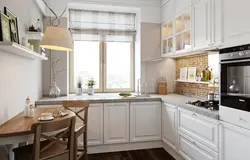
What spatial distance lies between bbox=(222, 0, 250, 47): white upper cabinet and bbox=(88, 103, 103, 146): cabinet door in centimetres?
207

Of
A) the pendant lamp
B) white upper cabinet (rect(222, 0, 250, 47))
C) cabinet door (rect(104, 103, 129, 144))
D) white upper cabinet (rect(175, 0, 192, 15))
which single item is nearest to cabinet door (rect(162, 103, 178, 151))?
cabinet door (rect(104, 103, 129, 144))

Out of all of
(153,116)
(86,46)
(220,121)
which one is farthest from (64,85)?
(220,121)

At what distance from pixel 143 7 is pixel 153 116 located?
6.91ft

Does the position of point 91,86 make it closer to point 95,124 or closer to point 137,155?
point 95,124

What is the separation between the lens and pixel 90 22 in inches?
161

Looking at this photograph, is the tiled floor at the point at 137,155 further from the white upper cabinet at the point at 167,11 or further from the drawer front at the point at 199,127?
the white upper cabinet at the point at 167,11

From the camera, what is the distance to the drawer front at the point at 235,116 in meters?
1.79

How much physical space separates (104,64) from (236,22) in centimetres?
276

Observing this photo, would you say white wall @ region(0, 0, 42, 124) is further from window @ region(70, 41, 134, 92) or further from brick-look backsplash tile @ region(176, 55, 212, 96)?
brick-look backsplash tile @ region(176, 55, 212, 96)

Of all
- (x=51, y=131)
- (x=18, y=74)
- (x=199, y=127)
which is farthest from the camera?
(x=199, y=127)

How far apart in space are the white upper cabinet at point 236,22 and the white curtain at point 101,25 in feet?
7.61

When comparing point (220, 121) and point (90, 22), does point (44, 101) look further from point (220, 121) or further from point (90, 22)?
point (220, 121)

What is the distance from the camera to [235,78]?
1.96m

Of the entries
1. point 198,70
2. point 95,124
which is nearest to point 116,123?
point 95,124
